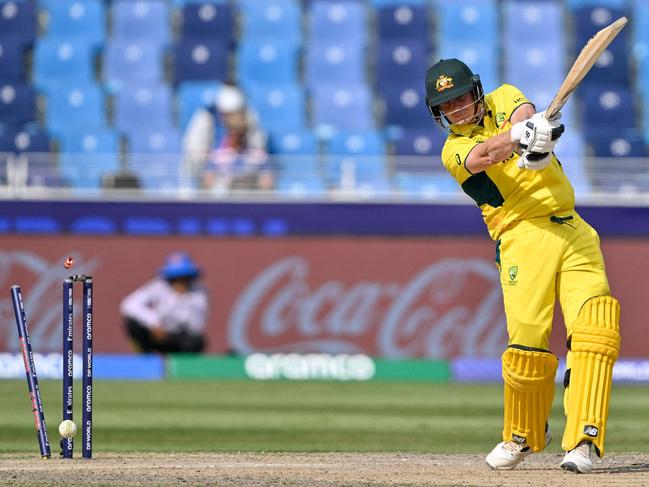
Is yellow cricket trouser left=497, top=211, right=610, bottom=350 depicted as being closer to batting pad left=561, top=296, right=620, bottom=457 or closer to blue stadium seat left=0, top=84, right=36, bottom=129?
batting pad left=561, top=296, right=620, bottom=457

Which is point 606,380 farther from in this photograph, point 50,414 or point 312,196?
point 312,196

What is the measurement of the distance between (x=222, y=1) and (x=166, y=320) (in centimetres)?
458

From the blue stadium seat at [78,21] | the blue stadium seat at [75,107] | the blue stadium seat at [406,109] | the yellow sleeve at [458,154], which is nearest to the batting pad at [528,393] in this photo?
the yellow sleeve at [458,154]

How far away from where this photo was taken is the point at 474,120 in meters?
6.46

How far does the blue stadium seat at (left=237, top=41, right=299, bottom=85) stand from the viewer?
16.3 metres

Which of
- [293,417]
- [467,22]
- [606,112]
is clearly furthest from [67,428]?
[467,22]

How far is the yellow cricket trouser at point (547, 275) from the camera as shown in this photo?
6188mm

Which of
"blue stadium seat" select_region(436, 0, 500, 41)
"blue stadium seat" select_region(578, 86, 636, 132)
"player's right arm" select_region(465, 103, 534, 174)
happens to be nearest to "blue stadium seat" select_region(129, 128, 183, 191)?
"blue stadium seat" select_region(436, 0, 500, 41)

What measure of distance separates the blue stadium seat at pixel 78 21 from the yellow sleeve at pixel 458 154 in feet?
35.5

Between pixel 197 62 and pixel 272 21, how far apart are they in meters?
1.14

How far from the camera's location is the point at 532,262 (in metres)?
6.23

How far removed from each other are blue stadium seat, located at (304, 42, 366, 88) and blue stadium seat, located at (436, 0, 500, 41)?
1.14m

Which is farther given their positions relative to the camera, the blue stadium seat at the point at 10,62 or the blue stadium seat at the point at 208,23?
the blue stadium seat at the point at 208,23

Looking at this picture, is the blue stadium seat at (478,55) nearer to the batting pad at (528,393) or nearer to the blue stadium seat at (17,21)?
the blue stadium seat at (17,21)
